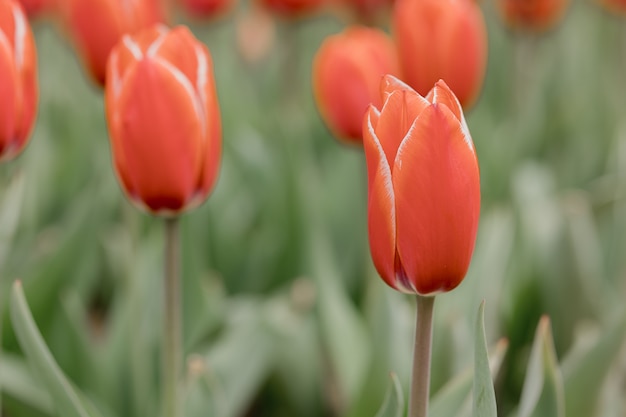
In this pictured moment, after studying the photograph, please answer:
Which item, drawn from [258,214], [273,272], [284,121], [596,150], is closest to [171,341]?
[273,272]

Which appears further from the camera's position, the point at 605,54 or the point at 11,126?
the point at 605,54

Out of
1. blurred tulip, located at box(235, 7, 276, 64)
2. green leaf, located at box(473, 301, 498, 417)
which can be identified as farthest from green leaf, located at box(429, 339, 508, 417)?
blurred tulip, located at box(235, 7, 276, 64)

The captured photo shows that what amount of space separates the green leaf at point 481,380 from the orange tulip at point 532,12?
1.75 meters

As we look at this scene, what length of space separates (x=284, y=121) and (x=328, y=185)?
0.31 meters

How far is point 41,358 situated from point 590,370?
602 millimetres

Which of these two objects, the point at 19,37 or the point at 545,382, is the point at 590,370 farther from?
the point at 19,37

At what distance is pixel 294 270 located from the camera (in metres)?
1.60

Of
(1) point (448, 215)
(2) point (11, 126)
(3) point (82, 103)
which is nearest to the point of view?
(1) point (448, 215)

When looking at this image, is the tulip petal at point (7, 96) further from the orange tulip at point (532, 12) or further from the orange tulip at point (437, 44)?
the orange tulip at point (532, 12)

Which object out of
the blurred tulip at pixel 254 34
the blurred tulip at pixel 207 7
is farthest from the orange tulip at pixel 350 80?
the blurred tulip at pixel 254 34

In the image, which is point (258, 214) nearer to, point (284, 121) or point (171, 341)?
point (284, 121)

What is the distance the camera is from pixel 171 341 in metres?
0.84

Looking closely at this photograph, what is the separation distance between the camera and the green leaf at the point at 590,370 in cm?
104

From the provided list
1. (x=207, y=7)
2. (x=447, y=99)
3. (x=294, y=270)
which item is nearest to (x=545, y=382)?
(x=447, y=99)
